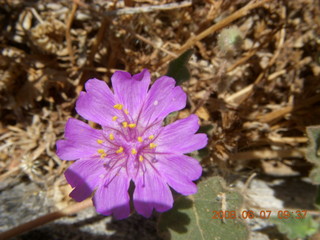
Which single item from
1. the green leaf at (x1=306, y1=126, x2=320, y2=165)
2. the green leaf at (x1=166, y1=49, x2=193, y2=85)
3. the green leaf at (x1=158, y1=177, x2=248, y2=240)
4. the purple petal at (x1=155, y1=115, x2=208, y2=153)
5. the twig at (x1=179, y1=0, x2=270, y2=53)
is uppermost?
the twig at (x1=179, y1=0, x2=270, y2=53)

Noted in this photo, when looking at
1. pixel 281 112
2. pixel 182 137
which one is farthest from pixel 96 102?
pixel 281 112

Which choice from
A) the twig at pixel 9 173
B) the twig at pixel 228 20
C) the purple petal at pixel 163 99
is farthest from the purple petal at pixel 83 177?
the twig at pixel 228 20

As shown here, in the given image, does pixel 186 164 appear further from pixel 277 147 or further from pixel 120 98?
pixel 277 147

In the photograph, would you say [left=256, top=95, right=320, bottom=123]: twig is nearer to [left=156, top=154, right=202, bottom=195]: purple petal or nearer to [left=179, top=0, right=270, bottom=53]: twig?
[left=179, top=0, right=270, bottom=53]: twig

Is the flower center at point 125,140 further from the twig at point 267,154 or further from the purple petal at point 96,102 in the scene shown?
the twig at point 267,154

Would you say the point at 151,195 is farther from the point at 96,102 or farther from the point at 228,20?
the point at 228,20
